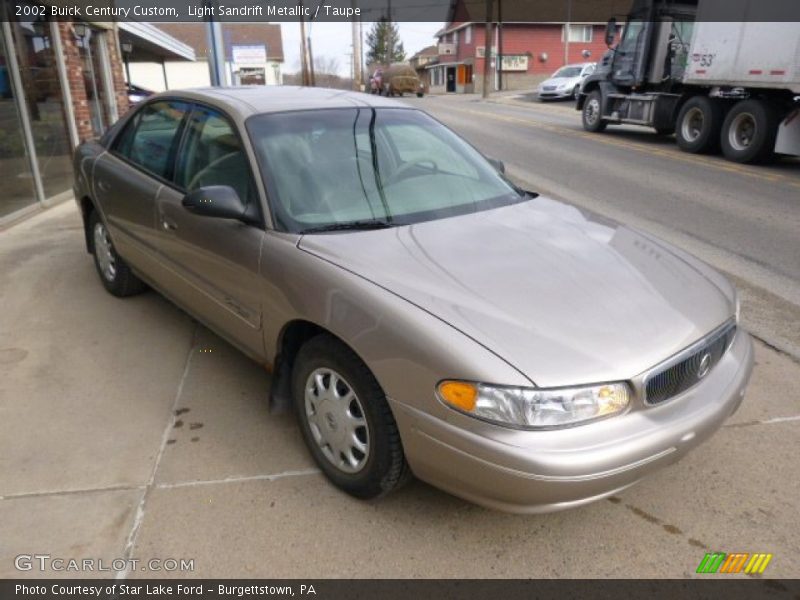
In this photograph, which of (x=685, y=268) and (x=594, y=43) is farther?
(x=594, y=43)

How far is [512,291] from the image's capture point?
95.7 inches

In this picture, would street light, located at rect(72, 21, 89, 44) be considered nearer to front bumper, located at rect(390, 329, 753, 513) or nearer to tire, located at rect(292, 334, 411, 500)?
tire, located at rect(292, 334, 411, 500)

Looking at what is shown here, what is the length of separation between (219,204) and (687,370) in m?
2.10

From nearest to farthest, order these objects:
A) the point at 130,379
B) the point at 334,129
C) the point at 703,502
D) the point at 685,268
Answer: the point at 703,502 < the point at 685,268 < the point at 334,129 < the point at 130,379

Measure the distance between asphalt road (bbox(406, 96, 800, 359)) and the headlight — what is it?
258 centimetres

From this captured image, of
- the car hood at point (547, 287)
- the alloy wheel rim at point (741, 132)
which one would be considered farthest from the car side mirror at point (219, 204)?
the alloy wheel rim at point (741, 132)

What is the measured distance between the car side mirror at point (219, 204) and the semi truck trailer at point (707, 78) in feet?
34.8

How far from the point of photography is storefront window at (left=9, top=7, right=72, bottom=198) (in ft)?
26.8

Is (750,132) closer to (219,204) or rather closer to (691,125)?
(691,125)

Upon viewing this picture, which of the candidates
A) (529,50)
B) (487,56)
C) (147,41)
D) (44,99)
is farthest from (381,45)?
(44,99)

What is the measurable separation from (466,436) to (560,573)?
683mm
